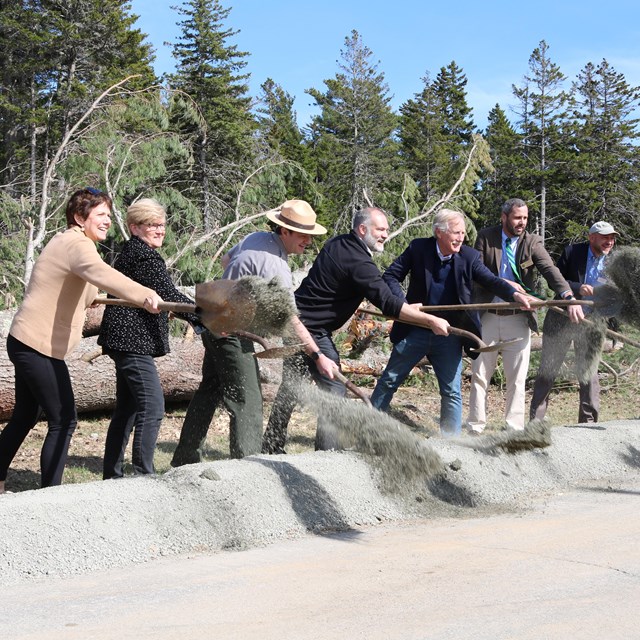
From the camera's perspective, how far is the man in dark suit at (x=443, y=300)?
22.1ft

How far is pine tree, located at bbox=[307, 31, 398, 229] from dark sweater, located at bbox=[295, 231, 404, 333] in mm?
31537

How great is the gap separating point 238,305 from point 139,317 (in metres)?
A: 0.87

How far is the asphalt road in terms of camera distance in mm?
3299

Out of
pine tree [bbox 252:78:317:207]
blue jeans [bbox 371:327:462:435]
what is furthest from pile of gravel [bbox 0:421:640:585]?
pine tree [bbox 252:78:317:207]

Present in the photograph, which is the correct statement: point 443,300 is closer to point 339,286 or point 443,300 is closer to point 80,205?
point 339,286

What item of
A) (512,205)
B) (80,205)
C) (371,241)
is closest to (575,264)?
(512,205)

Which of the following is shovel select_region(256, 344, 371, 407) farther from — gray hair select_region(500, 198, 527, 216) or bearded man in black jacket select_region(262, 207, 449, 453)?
gray hair select_region(500, 198, 527, 216)

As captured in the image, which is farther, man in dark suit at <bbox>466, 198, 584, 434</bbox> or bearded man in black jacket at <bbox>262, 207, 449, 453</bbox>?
man in dark suit at <bbox>466, 198, 584, 434</bbox>

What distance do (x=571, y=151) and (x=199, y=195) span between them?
104 ft

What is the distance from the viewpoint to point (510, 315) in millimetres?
7480

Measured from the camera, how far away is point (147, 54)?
3459 centimetres

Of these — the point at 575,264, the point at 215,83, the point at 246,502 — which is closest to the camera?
the point at 246,502

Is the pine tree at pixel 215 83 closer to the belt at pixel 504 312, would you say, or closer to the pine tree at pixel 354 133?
the pine tree at pixel 354 133

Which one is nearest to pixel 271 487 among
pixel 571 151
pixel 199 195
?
pixel 199 195
